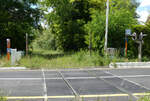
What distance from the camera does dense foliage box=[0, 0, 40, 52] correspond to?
18.6 metres

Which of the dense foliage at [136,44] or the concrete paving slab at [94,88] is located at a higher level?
the dense foliage at [136,44]

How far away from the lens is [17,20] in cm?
2067

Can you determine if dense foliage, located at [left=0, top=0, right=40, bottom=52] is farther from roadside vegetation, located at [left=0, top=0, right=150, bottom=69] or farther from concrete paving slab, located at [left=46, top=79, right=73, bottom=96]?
concrete paving slab, located at [left=46, top=79, right=73, bottom=96]

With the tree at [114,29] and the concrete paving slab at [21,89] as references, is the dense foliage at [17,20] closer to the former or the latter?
the tree at [114,29]

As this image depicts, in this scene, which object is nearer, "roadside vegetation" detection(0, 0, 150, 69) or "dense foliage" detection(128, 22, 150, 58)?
"roadside vegetation" detection(0, 0, 150, 69)

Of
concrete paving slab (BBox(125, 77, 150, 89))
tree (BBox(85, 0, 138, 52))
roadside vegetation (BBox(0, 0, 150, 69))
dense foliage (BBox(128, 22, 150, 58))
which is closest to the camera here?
concrete paving slab (BBox(125, 77, 150, 89))

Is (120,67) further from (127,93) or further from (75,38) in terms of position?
(75,38)

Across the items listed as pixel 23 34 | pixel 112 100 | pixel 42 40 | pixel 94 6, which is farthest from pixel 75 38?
pixel 42 40

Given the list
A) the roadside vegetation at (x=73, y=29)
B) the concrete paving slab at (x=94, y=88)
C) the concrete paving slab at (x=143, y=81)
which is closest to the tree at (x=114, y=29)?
the roadside vegetation at (x=73, y=29)

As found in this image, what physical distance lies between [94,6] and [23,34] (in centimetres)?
1101

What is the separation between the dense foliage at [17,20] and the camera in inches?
731

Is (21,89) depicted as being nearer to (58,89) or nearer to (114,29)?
(58,89)

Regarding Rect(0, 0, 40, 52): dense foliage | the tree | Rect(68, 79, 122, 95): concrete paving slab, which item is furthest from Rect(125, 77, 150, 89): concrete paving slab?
Rect(0, 0, 40, 52): dense foliage

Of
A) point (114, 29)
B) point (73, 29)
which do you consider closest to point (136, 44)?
point (114, 29)
